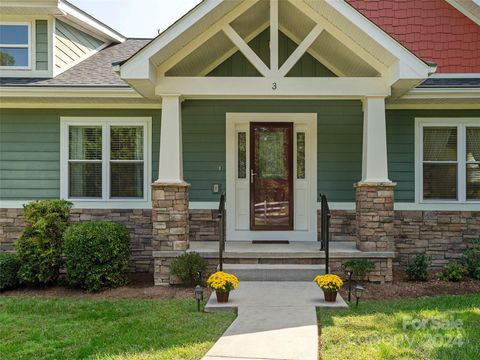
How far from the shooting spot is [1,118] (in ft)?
26.4

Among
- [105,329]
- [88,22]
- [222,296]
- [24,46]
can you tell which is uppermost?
[88,22]

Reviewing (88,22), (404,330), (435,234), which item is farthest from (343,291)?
(88,22)

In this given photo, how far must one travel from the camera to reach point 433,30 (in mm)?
8680

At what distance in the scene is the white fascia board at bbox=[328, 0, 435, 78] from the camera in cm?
607

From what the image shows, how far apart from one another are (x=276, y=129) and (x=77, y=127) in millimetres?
3672

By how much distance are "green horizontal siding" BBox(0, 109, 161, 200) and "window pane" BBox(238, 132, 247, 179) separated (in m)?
1.53

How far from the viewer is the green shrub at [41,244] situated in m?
6.75

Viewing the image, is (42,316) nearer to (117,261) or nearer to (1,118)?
(117,261)

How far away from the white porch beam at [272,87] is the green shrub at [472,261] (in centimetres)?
304

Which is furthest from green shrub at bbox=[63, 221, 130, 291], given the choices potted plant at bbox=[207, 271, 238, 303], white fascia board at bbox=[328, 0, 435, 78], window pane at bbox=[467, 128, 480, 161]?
window pane at bbox=[467, 128, 480, 161]

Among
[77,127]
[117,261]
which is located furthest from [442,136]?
[77,127]

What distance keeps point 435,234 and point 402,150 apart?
1.63 meters

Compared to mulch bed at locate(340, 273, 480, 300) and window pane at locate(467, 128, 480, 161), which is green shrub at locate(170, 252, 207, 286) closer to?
mulch bed at locate(340, 273, 480, 300)

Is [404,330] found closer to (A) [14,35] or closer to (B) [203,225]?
(B) [203,225]
